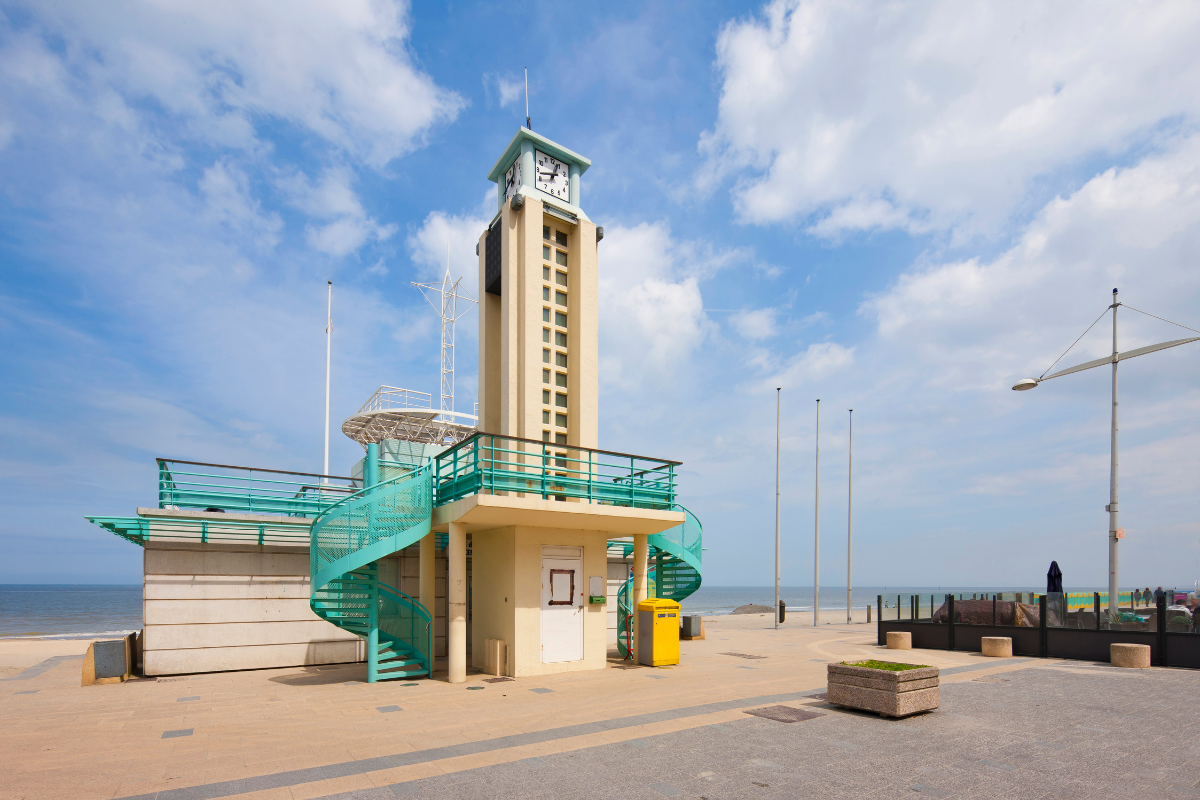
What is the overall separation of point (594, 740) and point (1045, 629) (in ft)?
47.1

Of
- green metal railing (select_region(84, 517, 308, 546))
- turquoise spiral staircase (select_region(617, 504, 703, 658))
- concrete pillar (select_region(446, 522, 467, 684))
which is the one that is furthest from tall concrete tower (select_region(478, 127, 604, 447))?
green metal railing (select_region(84, 517, 308, 546))

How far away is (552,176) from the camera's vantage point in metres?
18.4

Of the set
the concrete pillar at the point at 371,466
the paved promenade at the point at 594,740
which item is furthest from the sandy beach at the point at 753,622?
the concrete pillar at the point at 371,466

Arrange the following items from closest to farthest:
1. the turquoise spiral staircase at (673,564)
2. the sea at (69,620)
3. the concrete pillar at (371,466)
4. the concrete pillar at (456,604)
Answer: the concrete pillar at (456,604)
the concrete pillar at (371,466)
the turquoise spiral staircase at (673,564)
the sea at (69,620)

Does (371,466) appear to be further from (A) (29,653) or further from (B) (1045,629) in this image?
(B) (1045,629)

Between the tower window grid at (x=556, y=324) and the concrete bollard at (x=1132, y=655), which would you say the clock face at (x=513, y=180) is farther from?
the concrete bollard at (x=1132, y=655)

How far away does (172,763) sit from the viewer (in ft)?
25.4

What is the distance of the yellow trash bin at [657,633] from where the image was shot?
15.6 m

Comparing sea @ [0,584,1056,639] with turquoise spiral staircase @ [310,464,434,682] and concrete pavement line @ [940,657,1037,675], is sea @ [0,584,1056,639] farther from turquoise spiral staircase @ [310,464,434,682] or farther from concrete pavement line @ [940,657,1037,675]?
turquoise spiral staircase @ [310,464,434,682]

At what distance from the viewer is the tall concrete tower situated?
1672cm

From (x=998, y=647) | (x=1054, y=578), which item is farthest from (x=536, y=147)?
(x=1054, y=578)

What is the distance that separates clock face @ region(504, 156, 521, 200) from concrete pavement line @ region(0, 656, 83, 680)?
52.6 feet

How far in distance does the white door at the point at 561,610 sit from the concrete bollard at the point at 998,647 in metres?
10.8

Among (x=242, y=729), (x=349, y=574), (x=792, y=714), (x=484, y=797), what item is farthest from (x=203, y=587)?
(x=792, y=714)
